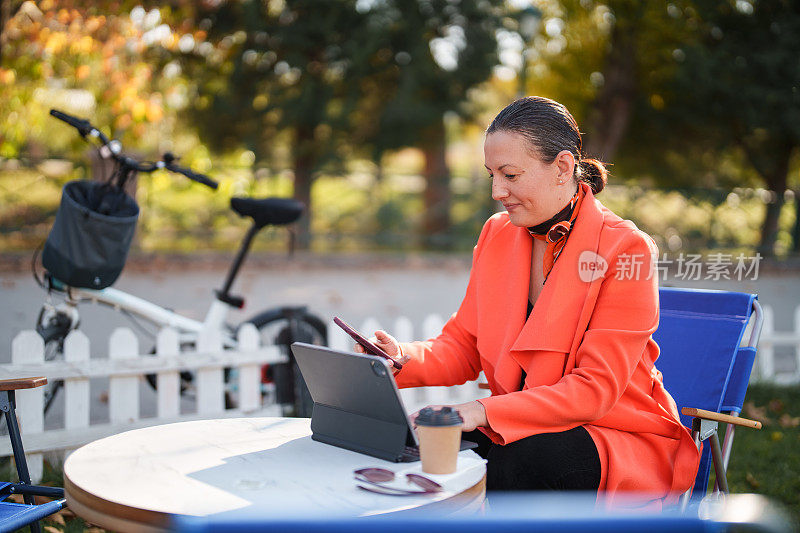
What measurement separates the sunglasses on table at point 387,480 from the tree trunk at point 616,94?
47.5ft

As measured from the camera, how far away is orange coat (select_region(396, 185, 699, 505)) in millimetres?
2406

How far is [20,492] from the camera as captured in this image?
269cm

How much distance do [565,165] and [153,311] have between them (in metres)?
2.86

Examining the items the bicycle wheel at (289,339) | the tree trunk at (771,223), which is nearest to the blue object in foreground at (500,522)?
the bicycle wheel at (289,339)

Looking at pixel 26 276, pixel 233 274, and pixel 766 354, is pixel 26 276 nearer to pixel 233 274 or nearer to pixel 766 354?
pixel 233 274

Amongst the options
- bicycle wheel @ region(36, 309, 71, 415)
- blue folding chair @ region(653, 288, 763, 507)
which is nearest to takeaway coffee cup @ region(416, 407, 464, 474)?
blue folding chair @ region(653, 288, 763, 507)

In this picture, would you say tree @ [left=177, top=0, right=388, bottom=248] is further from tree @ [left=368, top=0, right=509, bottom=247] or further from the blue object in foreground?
the blue object in foreground

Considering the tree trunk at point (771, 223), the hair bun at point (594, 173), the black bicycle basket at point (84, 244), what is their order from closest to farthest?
1. the hair bun at point (594, 173)
2. the black bicycle basket at point (84, 244)
3. the tree trunk at point (771, 223)

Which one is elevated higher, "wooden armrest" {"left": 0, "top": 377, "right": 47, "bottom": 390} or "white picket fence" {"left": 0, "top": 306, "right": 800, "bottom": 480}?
"wooden armrest" {"left": 0, "top": 377, "right": 47, "bottom": 390}

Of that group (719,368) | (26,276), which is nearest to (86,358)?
(719,368)

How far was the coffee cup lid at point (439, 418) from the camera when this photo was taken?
2.00 metres

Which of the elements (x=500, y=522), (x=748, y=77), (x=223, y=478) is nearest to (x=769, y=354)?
(x=223, y=478)

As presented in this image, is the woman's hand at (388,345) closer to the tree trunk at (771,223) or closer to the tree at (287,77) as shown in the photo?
the tree at (287,77)

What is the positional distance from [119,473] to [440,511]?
812 millimetres
